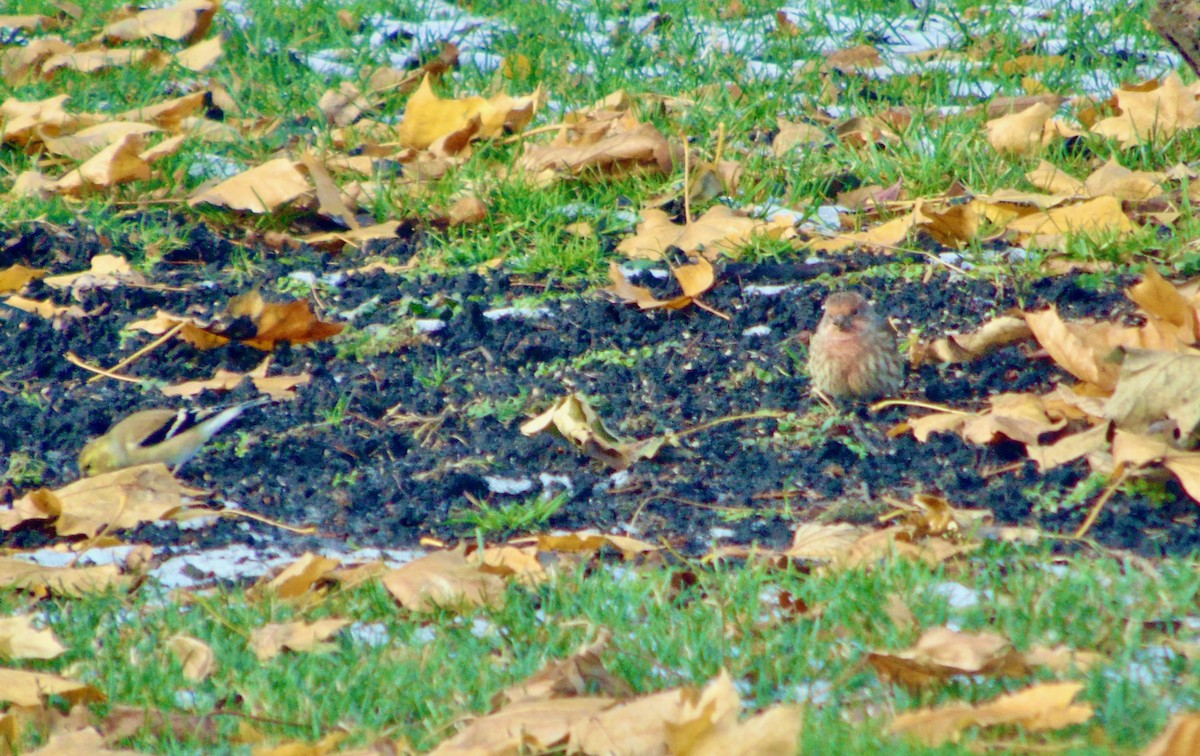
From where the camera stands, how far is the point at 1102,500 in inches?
134

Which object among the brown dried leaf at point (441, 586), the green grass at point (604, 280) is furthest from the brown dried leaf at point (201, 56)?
the brown dried leaf at point (441, 586)

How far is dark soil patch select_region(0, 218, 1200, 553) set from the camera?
3777 mm

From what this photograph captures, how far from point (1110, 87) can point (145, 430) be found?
4.70 meters

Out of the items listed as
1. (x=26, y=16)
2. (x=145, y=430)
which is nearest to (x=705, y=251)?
(x=145, y=430)

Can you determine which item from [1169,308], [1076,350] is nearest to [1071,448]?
[1076,350]

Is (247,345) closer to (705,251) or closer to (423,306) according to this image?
(423,306)

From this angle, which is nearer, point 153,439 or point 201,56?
point 153,439

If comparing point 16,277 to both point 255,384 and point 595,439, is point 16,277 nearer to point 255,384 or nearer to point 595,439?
point 255,384

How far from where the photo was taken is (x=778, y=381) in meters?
4.55

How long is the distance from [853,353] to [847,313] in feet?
0.82

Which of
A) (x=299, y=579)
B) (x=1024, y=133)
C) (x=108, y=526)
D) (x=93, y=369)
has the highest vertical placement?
(x=1024, y=133)

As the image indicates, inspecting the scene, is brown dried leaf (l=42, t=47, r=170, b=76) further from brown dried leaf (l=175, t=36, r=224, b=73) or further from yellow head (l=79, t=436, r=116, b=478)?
yellow head (l=79, t=436, r=116, b=478)

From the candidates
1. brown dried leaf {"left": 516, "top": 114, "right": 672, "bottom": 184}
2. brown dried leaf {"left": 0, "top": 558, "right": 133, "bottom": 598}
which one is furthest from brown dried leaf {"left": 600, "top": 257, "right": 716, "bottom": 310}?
brown dried leaf {"left": 0, "top": 558, "right": 133, "bottom": 598}

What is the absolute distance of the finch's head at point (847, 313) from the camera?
4312mm
